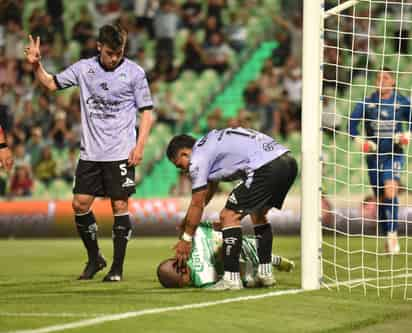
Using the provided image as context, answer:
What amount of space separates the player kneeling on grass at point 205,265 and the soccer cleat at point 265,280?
0.06 ft

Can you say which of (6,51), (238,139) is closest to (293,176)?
(238,139)

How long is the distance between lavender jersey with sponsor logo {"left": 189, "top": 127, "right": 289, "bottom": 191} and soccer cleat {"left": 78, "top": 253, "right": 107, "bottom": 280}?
1944mm

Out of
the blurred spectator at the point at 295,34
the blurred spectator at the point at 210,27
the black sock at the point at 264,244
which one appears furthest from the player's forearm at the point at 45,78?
the blurred spectator at the point at 210,27

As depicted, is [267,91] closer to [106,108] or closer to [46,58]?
[46,58]

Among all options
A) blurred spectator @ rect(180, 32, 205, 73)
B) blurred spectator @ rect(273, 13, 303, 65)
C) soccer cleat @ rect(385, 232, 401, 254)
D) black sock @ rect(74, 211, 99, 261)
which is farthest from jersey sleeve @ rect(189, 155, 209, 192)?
blurred spectator @ rect(180, 32, 205, 73)

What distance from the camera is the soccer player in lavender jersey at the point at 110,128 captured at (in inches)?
407

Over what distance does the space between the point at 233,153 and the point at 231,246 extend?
75 cm

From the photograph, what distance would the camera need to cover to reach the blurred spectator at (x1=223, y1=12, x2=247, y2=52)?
24.1 m

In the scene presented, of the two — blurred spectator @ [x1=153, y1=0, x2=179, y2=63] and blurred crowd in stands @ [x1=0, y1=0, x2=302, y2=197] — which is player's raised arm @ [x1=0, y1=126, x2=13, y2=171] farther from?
blurred spectator @ [x1=153, y1=0, x2=179, y2=63]

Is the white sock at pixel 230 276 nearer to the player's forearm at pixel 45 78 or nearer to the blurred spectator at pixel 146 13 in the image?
the player's forearm at pixel 45 78

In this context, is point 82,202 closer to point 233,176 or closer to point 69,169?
point 233,176

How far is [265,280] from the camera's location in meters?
9.45

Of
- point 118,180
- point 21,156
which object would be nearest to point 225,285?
point 118,180

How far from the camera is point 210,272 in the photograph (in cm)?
935
